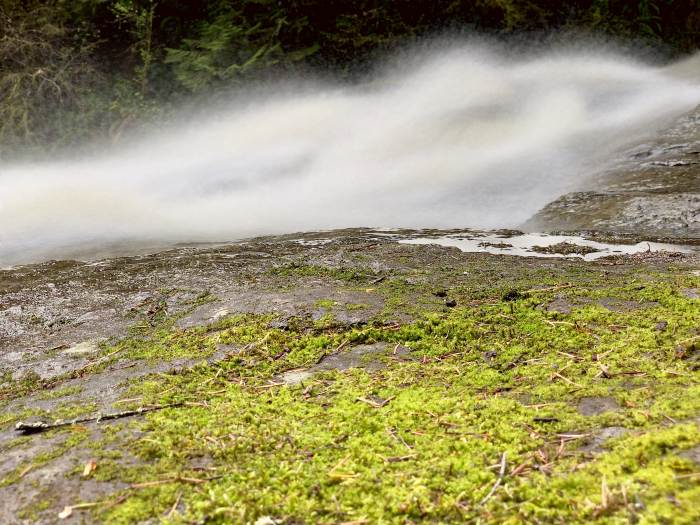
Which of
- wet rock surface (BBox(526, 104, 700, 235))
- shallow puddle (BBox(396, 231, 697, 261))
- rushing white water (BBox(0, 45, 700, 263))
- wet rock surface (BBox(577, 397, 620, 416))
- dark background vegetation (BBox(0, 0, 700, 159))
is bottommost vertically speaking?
wet rock surface (BBox(577, 397, 620, 416))

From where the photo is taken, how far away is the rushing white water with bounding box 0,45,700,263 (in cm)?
916

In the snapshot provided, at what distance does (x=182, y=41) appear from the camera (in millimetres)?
17688

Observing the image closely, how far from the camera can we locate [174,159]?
51.3 ft

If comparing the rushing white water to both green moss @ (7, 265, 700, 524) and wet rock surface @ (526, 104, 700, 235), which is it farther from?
green moss @ (7, 265, 700, 524)

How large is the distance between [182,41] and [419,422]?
61.1 feet

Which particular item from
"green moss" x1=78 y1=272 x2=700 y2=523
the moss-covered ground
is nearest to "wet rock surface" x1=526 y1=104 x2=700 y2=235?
the moss-covered ground

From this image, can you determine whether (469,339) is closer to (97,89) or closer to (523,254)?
(523,254)

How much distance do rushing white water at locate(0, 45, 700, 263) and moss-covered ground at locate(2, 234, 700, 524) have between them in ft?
17.2

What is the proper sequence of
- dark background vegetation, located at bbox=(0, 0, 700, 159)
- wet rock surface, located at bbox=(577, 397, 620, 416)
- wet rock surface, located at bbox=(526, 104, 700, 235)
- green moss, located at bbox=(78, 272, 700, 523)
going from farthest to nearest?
1. dark background vegetation, located at bbox=(0, 0, 700, 159)
2. wet rock surface, located at bbox=(526, 104, 700, 235)
3. wet rock surface, located at bbox=(577, 397, 620, 416)
4. green moss, located at bbox=(78, 272, 700, 523)

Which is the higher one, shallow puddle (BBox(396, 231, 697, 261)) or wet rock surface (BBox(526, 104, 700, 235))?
wet rock surface (BBox(526, 104, 700, 235))

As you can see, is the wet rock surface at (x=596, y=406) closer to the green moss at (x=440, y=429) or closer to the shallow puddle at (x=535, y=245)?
the green moss at (x=440, y=429)

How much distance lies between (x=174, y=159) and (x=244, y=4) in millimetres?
5817

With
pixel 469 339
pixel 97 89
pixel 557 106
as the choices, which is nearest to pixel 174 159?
pixel 97 89

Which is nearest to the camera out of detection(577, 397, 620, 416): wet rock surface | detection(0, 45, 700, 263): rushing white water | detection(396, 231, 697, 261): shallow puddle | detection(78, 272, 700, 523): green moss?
detection(78, 272, 700, 523): green moss
